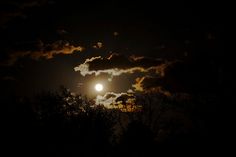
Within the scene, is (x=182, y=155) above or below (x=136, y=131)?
below

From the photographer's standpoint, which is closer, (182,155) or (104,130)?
(104,130)

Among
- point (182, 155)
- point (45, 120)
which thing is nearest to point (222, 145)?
point (182, 155)

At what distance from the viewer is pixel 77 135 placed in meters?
44.3

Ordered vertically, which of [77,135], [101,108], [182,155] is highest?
[101,108]

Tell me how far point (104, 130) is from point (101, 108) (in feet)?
9.73

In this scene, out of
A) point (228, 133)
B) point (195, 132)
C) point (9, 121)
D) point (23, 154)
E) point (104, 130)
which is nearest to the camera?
point (23, 154)

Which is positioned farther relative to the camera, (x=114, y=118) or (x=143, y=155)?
(x=143, y=155)

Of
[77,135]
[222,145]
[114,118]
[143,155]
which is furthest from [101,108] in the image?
[222,145]

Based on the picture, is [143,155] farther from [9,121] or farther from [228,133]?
[9,121]

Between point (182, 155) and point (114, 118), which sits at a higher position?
point (114, 118)

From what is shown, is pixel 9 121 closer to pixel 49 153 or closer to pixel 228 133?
pixel 49 153

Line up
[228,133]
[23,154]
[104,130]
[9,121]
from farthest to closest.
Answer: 1. [228,133]
2. [104,130]
3. [9,121]
4. [23,154]

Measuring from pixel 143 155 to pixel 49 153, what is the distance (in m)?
17.2

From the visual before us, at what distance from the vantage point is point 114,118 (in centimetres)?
4912
